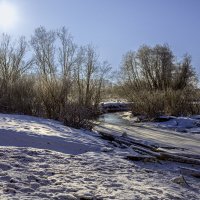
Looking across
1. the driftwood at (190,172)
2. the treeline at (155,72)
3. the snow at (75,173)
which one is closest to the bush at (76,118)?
the snow at (75,173)

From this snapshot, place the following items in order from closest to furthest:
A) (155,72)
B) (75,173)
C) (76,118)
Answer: (75,173)
(76,118)
(155,72)

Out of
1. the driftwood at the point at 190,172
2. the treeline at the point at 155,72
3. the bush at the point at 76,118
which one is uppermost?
the treeline at the point at 155,72

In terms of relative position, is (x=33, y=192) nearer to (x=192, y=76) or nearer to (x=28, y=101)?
(x=28, y=101)

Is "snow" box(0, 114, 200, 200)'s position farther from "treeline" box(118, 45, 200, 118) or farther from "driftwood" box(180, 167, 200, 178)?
"treeline" box(118, 45, 200, 118)

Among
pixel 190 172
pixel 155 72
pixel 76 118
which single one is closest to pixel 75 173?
pixel 190 172

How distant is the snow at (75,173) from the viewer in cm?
511

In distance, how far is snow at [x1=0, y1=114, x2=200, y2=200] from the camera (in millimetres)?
5113

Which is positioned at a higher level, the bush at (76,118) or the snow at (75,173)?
the bush at (76,118)

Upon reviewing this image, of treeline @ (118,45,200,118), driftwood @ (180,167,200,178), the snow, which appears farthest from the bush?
treeline @ (118,45,200,118)

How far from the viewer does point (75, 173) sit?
6.19 meters

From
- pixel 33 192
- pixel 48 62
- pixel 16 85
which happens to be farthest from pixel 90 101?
pixel 33 192

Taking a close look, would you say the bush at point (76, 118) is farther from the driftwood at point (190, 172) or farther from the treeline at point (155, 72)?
the treeline at point (155, 72)

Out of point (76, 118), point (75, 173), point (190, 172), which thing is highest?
point (76, 118)

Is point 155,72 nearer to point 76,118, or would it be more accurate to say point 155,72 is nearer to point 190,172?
point 76,118
